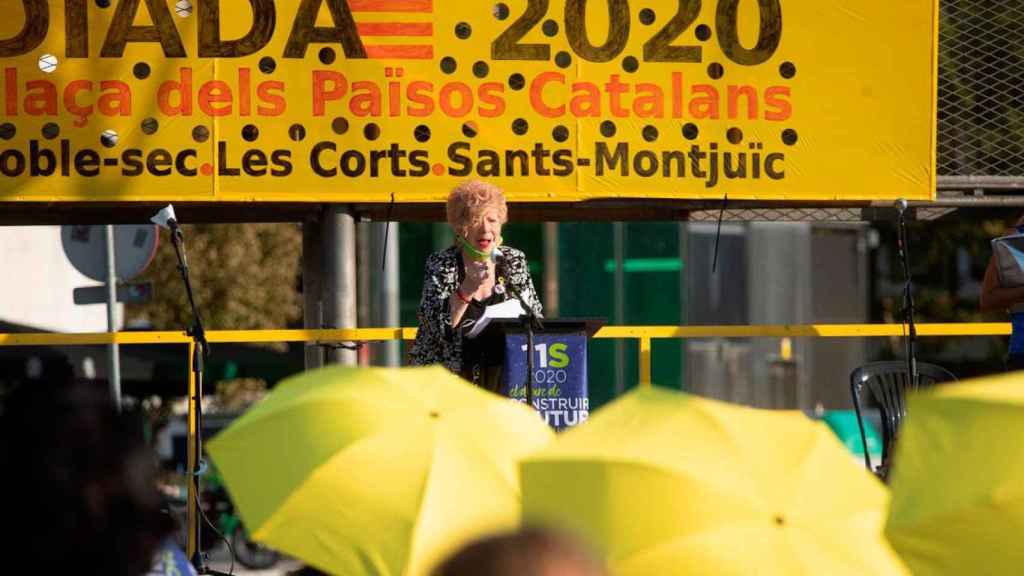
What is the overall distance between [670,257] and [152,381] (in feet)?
31.8

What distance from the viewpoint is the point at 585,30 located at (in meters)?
9.06

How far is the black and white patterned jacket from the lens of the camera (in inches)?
298

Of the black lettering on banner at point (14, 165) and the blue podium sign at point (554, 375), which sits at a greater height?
the black lettering on banner at point (14, 165)

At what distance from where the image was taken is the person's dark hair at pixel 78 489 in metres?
2.96

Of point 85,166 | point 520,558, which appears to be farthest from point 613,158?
point 520,558

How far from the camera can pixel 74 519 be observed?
117 inches

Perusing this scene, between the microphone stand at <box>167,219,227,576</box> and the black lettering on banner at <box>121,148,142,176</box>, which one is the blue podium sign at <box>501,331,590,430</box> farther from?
the black lettering on banner at <box>121,148,142,176</box>

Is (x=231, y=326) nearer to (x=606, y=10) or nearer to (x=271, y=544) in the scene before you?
(x=606, y=10)

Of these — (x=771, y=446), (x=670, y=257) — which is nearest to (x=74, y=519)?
(x=771, y=446)

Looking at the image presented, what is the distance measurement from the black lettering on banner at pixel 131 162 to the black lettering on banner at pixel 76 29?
53cm

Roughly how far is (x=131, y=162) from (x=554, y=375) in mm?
2617

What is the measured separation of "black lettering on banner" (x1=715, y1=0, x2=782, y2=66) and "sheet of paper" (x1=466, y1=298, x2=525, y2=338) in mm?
2407

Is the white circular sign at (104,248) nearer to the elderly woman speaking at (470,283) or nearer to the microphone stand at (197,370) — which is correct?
the microphone stand at (197,370)

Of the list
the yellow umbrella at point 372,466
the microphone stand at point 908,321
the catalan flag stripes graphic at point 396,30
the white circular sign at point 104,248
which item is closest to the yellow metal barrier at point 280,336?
the microphone stand at point 908,321
